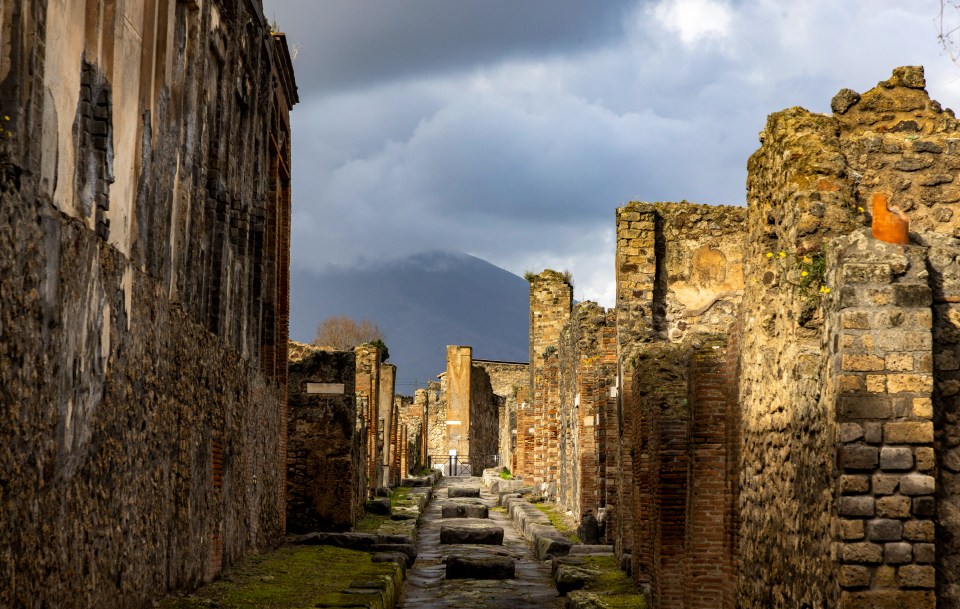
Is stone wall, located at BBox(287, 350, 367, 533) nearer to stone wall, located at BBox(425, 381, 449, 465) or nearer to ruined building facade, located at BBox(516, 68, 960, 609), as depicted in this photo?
ruined building facade, located at BBox(516, 68, 960, 609)

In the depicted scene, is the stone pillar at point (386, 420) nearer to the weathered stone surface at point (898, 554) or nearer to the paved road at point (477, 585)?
the paved road at point (477, 585)

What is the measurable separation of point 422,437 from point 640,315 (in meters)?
34.1

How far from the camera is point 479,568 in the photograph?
15938 mm

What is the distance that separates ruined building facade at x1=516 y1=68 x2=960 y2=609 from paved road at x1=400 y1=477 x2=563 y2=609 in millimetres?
2011

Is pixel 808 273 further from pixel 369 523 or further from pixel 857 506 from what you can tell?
pixel 369 523

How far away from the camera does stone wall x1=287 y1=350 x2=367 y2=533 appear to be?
65.4 ft

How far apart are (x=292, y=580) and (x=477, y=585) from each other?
8.84ft

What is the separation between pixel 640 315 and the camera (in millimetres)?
16094

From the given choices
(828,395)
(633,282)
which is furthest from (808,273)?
(633,282)

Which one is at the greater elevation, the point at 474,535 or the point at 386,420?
the point at 386,420

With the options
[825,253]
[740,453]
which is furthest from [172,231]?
[825,253]

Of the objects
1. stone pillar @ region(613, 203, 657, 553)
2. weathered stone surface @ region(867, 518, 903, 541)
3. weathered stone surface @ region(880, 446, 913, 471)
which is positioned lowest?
weathered stone surface @ region(867, 518, 903, 541)

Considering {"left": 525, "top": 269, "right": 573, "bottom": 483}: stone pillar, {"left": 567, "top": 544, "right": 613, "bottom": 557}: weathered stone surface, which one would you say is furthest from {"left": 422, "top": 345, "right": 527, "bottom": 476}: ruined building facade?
{"left": 567, "top": 544, "right": 613, "bottom": 557}: weathered stone surface

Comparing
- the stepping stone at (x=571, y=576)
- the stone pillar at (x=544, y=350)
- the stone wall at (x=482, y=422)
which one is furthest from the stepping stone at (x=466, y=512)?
the stone wall at (x=482, y=422)
